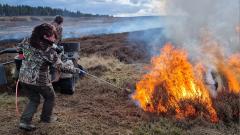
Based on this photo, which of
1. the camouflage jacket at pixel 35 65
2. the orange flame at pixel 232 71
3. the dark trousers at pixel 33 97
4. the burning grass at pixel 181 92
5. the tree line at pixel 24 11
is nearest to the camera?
the camouflage jacket at pixel 35 65

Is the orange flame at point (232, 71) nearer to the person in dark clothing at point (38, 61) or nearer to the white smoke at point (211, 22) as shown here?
the white smoke at point (211, 22)

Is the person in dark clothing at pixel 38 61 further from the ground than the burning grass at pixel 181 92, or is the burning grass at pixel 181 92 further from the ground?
the person in dark clothing at pixel 38 61

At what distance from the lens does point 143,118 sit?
657cm

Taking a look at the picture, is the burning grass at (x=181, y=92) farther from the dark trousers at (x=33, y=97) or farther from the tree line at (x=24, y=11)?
the tree line at (x=24, y=11)

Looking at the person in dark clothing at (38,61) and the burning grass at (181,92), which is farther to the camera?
the burning grass at (181,92)

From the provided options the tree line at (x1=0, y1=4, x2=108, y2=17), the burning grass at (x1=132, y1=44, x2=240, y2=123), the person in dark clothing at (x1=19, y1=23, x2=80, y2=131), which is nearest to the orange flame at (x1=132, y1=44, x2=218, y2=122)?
the burning grass at (x1=132, y1=44, x2=240, y2=123)

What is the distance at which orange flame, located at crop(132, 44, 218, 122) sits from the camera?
22.1 feet

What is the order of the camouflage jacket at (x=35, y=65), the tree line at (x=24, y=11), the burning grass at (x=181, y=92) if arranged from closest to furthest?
the camouflage jacket at (x=35, y=65) < the burning grass at (x=181, y=92) < the tree line at (x=24, y=11)

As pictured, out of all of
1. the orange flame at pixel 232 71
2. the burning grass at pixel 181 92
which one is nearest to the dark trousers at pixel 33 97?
the burning grass at pixel 181 92

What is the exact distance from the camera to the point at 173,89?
7.34 meters

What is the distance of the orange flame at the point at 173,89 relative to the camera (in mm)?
6730

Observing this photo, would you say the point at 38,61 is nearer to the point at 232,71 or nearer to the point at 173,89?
the point at 173,89

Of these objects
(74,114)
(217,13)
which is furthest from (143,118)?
(217,13)

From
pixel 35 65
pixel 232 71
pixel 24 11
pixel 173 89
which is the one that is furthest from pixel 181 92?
pixel 24 11
